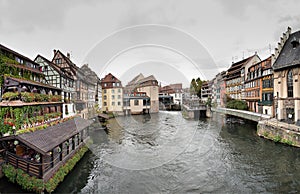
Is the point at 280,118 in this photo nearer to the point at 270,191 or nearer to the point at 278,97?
the point at 278,97

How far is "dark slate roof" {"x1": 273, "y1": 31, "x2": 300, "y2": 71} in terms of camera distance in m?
22.9

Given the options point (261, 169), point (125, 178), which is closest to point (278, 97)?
point (261, 169)

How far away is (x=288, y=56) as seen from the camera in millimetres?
24656

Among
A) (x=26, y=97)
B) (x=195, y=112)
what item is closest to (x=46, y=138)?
(x=26, y=97)

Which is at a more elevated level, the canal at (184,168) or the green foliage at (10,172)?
the green foliage at (10,172)

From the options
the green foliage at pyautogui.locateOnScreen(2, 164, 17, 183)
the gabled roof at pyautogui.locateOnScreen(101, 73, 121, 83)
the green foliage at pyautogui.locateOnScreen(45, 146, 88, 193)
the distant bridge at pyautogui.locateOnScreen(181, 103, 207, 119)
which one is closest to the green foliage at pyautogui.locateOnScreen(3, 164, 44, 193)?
the green foliage at pyautogui.locateOnScreen(2, 164, 17, 183)

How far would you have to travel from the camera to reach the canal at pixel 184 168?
10.9 meters

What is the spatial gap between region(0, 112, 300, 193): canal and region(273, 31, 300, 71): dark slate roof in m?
10.5

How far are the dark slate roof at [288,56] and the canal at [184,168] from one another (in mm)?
10548

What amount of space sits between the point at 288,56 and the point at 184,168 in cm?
2231

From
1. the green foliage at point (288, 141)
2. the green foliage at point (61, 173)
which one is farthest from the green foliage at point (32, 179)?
the green foliage at point (288, 141)

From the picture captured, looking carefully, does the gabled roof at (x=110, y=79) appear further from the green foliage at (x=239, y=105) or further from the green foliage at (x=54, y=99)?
the green foliage at (x=54, y=99)

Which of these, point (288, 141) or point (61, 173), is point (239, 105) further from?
point (61, 173)

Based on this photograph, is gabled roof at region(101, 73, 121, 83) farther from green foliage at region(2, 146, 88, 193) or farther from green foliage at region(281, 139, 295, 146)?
green foliage at region(281, 139, 295, 146)
